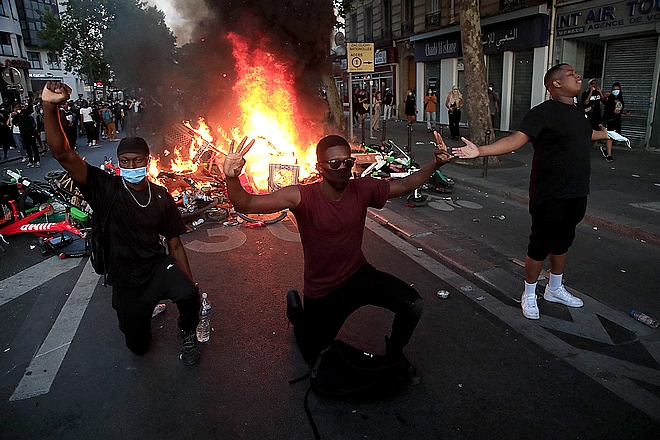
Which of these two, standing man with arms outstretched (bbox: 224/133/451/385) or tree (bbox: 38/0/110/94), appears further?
tree (bbox: 38/0/110/94)

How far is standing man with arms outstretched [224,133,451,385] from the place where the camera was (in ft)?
10.3

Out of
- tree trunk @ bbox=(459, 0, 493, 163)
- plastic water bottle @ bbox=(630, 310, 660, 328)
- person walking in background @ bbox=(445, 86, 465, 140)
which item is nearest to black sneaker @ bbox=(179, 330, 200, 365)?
plastic water bottle @ bbox=(630, 310, 660, 328)

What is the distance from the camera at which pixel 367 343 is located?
383 centimetres

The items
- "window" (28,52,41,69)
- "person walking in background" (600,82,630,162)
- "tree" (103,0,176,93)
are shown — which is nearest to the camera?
"person walking in background" (600,82,630,162)

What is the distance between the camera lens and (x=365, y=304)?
129 inches

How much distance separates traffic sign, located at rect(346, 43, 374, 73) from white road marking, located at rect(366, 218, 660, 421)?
35.7 feet

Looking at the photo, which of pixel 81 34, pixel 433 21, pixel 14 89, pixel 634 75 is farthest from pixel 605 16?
pixel 81 34

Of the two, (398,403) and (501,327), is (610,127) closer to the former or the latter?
(501,327)

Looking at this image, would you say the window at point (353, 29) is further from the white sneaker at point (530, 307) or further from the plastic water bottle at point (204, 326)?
the plastic water bottle at point (204, 326)

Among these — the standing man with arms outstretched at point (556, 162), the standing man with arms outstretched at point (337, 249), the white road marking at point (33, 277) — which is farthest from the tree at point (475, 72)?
the white road marking at point (33, 277)

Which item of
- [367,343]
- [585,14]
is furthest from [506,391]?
[585,14]

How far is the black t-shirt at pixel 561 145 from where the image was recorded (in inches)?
152

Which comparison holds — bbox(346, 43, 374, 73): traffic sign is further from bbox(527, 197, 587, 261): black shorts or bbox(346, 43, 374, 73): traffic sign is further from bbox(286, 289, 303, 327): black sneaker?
bbox(286, 289, 303, 327): black sneaker

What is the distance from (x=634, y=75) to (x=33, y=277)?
15.3m
